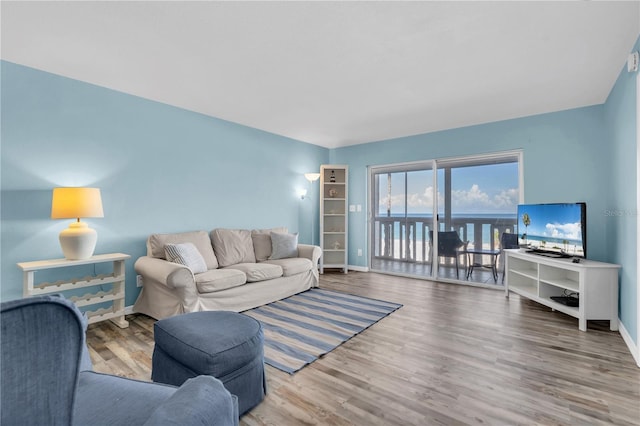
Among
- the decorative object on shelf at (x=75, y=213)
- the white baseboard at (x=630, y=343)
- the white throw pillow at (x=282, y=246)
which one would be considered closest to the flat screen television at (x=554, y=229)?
the white baseboard at (x=630, y=343)

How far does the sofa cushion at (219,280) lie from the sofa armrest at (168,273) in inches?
3.6

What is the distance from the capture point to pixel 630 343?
2.45m

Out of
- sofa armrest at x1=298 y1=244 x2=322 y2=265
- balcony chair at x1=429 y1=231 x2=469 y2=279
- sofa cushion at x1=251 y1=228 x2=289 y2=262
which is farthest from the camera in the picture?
balcony chair at x1=429 y1=231 x2=469 y2=279

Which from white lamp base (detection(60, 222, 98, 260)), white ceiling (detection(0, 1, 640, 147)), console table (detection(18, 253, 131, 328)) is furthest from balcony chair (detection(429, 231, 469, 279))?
white lamp base (detection(60, 222, 98, 260))

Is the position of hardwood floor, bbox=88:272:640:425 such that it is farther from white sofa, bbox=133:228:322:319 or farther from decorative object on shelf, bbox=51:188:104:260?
decorative object on shelf, bbox=51:188:104:260

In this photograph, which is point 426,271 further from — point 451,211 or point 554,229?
point 554,229

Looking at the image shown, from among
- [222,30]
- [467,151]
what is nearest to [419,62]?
[222,30]

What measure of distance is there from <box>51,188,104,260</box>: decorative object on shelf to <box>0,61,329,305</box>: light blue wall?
34cm

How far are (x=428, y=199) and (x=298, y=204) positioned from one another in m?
2.29

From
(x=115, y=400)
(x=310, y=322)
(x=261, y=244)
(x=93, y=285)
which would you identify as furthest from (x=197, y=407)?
(x=261, y=244)

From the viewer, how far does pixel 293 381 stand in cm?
199

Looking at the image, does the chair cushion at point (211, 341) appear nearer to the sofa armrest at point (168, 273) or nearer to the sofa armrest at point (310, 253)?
the sofa armrest at point (168, 273)

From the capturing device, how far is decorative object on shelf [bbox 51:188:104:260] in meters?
2.57

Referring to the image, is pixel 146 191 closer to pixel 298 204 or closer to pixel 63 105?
pixel 63 105
